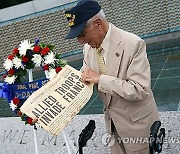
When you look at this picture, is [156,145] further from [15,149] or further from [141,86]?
[15,149]

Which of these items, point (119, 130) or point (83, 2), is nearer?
point (83, 2)

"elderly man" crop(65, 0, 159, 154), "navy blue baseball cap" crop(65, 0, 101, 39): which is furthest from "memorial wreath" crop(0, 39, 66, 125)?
"navy blue baseball cap" crop(65, 0, 101, 39)

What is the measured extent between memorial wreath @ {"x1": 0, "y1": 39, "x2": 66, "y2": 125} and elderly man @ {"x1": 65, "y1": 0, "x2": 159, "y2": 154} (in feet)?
2.09

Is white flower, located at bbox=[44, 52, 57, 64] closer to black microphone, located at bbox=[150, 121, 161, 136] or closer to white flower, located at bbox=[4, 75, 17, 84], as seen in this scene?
white flower, located at bbox=[4, 75, 17, 84]

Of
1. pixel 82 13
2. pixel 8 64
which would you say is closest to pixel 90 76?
pixel 82 13

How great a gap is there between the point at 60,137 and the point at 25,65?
51.4 inches

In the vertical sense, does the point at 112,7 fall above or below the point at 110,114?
below

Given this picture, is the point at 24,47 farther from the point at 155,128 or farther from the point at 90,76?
the point at 155,128

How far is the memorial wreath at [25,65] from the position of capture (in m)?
2.72

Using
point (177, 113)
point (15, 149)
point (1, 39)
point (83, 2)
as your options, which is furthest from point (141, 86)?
point (1, 39)

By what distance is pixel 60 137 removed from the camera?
12.6 ft

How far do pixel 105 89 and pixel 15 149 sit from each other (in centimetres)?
256

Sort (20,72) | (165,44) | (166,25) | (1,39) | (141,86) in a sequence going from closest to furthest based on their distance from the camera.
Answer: (141,86) → (20,72) → (165,44) → (166,25) → (1,39)

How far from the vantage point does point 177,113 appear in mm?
3277
